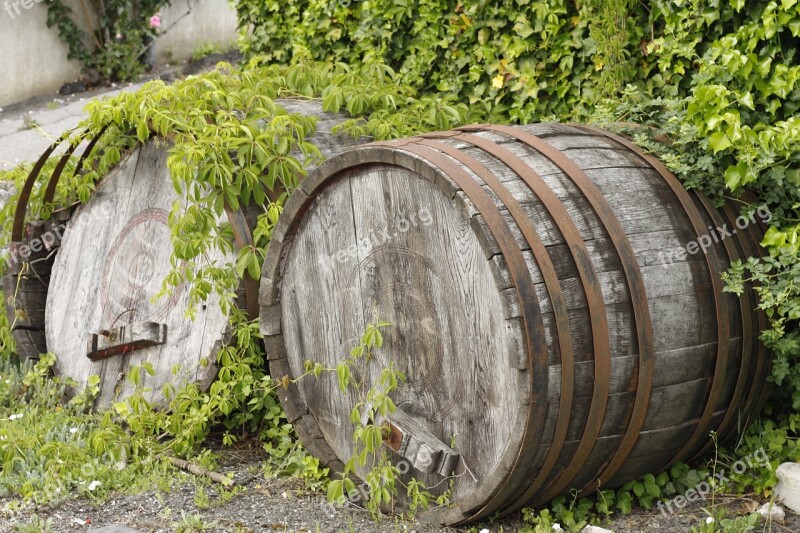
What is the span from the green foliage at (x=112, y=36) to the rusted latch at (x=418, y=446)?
883cm

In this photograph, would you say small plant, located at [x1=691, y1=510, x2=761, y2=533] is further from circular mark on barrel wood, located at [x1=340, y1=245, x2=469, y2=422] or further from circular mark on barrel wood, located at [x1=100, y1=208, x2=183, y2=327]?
circular mark on barrel wood, located at [x1=100, y1=208, x2=183, y2=327]

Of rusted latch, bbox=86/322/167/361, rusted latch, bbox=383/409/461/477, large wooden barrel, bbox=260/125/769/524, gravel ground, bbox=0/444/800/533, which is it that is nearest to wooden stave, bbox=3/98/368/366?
rusted latch, bbox=86/322/167/361

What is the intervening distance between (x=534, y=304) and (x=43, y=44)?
955 centimetres

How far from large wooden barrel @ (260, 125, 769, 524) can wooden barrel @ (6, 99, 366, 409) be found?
2.90ft

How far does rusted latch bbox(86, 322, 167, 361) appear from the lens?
4.44m

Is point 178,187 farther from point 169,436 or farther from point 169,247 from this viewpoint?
point 169,436

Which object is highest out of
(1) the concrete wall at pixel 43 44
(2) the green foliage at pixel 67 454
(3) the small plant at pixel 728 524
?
(1) the concrete wall at pixel 43 44

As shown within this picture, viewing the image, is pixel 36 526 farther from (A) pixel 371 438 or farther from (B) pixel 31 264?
(B) pixel 31 264

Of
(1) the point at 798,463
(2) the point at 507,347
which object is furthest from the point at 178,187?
(1) the point at 798,463

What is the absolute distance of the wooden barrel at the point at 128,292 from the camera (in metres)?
4.28

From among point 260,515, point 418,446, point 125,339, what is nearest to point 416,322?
point 418,446

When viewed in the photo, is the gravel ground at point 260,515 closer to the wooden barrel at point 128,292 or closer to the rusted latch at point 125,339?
the wooden barrel at point 128,292

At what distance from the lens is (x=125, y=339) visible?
4539 millimetres

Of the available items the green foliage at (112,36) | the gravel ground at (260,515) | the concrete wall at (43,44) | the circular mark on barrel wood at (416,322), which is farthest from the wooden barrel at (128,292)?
the green foliage at (112,36)
